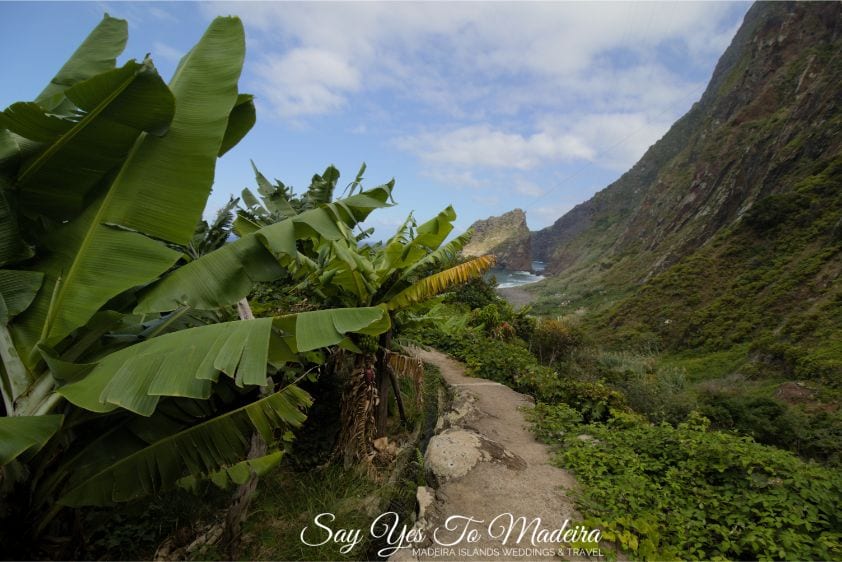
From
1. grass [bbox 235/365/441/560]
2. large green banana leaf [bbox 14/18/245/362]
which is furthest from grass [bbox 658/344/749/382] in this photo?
large green banana leaf [bbox 14/18/245/362]

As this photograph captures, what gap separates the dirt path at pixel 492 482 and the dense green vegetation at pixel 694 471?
0.28 m

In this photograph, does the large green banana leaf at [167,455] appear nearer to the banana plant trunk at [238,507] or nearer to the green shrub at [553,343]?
the banana plant trunk at [238,507]

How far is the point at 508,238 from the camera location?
356 feet

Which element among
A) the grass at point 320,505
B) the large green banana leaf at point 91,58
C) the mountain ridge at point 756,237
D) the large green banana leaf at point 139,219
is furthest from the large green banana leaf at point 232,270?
the mountain ridge at point 756,237

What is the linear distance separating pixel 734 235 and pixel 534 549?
30.4 metres

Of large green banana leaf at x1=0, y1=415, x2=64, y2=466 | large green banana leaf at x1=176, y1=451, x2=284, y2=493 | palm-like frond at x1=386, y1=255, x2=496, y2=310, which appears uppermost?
palm-like frond at x1=386, y1=255, x2=496, y2=310

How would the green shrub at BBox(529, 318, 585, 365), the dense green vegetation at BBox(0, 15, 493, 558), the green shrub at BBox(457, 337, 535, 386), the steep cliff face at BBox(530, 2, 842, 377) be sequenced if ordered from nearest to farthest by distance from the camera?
the dense green vegetation at BBox(0, 15, 493, 558) < the green shrub at BBox(457, 337, 535, 386) < the green shrub at BBox(529, 318, 585, 365) < the steep cliff face at BBox(530, 2, 842, 377)

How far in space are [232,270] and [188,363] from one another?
3.11 feet

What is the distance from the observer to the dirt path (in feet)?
12.4

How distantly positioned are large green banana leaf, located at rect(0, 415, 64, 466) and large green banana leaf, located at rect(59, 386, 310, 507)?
31.5 inches

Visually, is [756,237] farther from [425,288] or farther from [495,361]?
[425,288]

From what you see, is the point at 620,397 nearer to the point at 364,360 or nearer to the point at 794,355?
the point at 364,360

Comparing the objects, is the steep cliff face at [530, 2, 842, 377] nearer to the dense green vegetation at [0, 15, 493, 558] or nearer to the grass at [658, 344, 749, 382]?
the grass at [658, 344, 749, 382]

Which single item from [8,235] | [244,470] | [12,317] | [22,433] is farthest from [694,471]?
[8,235]
